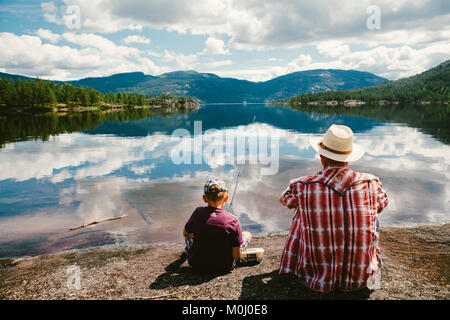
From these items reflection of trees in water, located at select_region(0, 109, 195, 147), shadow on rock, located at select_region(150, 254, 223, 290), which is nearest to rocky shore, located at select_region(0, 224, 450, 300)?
shadow on rock, located at select_region(150, 254, 223, 290)

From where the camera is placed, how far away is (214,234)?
19.7ft

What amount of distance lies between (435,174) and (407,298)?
53.5 ft

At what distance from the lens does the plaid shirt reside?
184 inches

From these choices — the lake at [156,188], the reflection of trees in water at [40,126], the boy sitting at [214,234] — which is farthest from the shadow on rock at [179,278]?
the reflection of trees in water at [40,126]

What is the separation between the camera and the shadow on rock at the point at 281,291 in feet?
16.8

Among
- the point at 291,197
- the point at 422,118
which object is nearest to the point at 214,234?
the point at 291,197

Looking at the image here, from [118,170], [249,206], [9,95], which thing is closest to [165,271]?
[249,206]

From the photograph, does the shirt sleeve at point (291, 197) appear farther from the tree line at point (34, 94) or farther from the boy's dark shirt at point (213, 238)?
the tree line at point (34, 94)

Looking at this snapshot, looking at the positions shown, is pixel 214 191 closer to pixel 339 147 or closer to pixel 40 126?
pixel 339 147

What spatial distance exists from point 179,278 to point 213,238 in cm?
131

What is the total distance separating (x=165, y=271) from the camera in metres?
7.11

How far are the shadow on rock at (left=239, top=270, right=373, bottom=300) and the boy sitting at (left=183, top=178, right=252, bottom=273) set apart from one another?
0.67 metres
